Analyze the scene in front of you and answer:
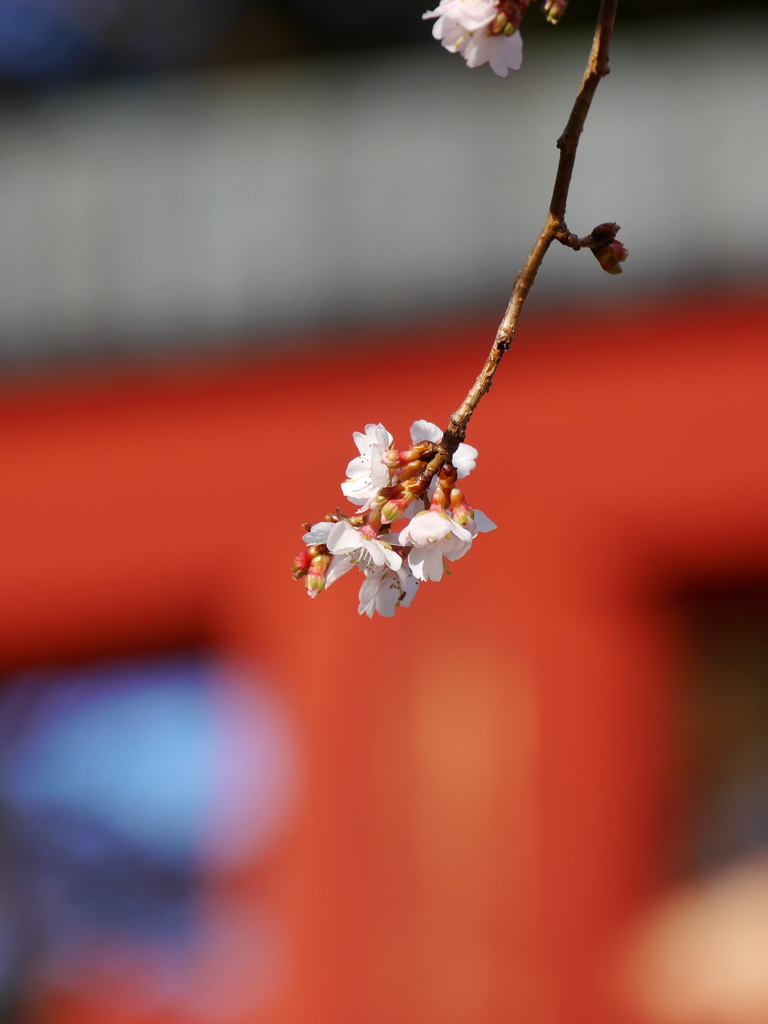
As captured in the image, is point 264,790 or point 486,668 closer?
point 486,668

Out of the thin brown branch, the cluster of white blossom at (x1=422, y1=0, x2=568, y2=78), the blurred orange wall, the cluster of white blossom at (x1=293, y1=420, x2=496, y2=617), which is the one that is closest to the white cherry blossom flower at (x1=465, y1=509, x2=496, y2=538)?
the cluster of white blossom at (x1=293, y1=420, x2=496, y2=617)

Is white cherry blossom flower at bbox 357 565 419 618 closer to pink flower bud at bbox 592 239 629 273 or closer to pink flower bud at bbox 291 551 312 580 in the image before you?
pink flower bud at bbox 291 551 312 580

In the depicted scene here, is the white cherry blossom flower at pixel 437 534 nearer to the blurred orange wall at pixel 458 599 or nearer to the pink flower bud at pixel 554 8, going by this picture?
the pink flower bud at pixel 554 8

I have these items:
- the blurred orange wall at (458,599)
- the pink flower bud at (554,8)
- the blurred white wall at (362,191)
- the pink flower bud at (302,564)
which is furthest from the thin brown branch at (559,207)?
the blurred white wall at (362,191)

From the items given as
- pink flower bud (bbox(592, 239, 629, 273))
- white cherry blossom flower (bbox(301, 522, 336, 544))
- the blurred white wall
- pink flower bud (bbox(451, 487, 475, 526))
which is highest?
the blurred white wall

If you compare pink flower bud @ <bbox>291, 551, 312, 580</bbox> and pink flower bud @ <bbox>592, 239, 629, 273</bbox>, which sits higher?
pink flower bud @ <bbox>592, 239, 629, 273</bbox>

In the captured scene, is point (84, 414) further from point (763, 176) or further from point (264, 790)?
point (763, 176)

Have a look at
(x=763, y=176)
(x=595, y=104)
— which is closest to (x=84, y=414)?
(x=595, y=104)
